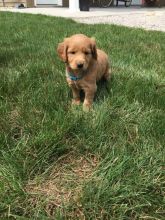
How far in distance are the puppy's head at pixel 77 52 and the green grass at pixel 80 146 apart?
38 centimetres

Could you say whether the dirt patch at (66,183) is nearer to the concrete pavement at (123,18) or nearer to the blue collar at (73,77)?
the blue collar at (73,77)

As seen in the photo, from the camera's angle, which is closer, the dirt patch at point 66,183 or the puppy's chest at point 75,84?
the dirt patch at point 66,183

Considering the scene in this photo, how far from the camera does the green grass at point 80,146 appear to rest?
7.88 ft

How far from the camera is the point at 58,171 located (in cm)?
274

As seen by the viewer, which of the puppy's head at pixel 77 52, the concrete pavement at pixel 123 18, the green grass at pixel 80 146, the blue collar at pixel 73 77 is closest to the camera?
the green grass at pixel 80 146

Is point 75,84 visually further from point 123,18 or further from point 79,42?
point 123,18

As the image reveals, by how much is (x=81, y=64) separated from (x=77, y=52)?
161mm

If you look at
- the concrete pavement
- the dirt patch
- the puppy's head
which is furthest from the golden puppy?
the concrete pavement

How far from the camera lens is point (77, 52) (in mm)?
3564

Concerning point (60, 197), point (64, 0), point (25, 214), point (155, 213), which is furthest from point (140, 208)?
point (64, 0)

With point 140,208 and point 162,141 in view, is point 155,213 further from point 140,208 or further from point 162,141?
point 162,141

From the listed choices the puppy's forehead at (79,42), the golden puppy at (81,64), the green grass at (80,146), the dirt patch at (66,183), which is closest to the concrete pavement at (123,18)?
the green grass at (80,146)

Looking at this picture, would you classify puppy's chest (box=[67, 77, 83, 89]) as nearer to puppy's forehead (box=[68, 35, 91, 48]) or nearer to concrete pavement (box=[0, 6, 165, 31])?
puppy's forehead (box=[68, 35, 91, 48])

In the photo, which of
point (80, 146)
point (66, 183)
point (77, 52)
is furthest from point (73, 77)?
point (66, 183)
